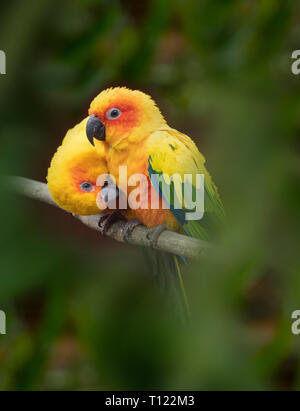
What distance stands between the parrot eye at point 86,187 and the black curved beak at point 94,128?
26mm

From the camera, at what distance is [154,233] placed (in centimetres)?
27

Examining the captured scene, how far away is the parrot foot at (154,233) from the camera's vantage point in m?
0.27

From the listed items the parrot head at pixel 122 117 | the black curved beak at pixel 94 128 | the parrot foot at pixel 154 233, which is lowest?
the parrot foot at pixel 154 233

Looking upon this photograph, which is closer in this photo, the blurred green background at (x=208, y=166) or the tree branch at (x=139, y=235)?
the tree branch at (x=139, y=235)

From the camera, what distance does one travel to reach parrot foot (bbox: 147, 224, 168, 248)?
0.27 m

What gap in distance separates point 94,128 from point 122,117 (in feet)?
0.06

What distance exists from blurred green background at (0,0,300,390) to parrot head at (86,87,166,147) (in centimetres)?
7

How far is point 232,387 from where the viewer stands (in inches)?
14.7

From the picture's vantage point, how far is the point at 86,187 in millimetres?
261

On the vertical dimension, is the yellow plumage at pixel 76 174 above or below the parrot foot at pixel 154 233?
above

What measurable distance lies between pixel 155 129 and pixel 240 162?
4.1 inches

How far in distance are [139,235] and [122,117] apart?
0.07 meters

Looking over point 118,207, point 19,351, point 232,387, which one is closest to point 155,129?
point 118,207

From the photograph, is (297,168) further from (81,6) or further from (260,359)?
(81,6)
